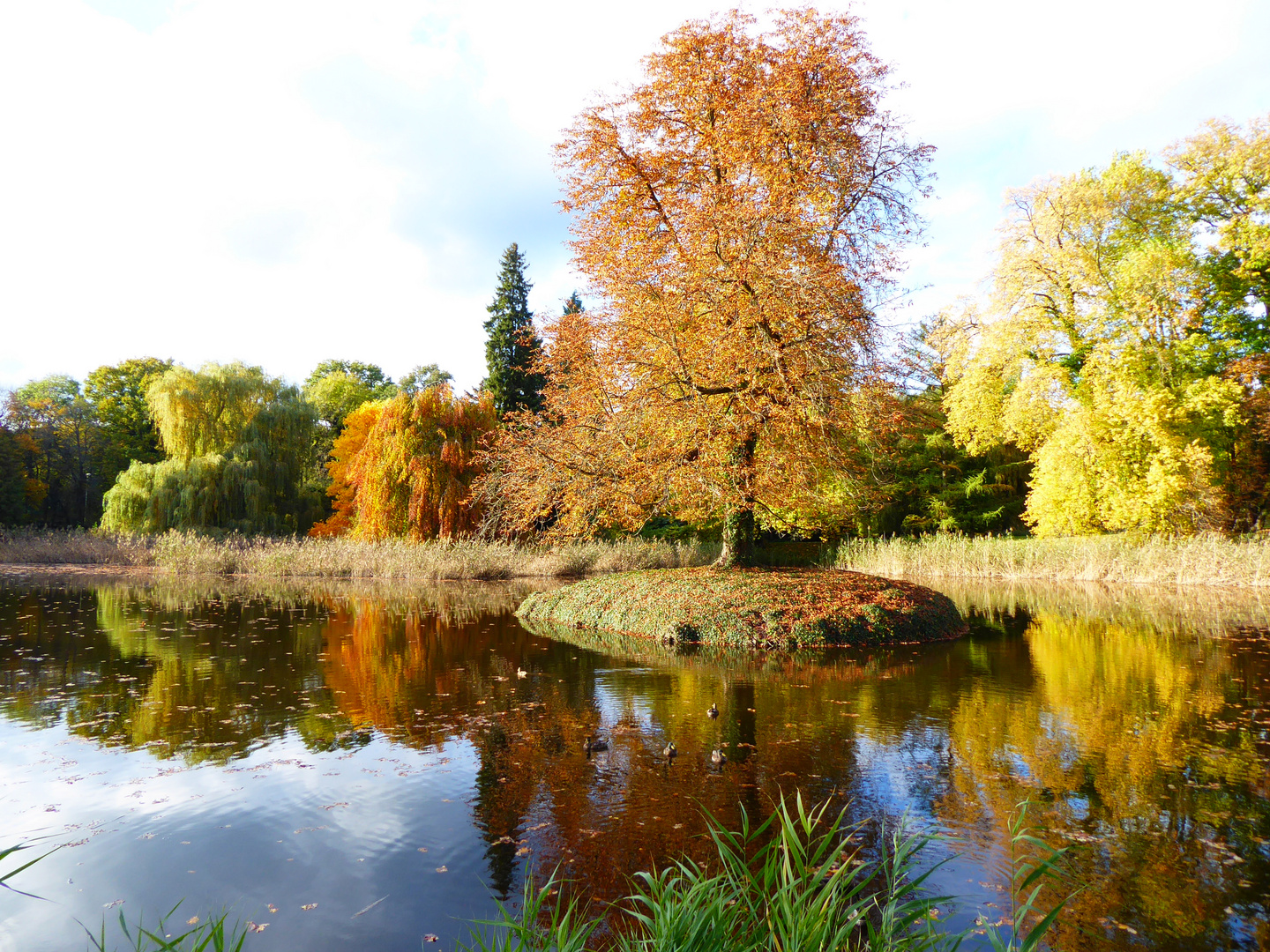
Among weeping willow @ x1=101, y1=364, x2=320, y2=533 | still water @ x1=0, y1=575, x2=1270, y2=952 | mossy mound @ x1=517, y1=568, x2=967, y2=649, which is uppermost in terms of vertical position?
weeping willow @ x1=101, y1=364, x2=320, y2=533

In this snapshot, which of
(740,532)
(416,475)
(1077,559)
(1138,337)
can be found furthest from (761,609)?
(1138,337)

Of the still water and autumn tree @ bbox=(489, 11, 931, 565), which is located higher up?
autumn tree @ bbox=(489, 11, 931, 565)

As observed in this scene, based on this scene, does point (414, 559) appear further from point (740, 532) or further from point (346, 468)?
point (740, 532)

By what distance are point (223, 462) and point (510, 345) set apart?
1195cm

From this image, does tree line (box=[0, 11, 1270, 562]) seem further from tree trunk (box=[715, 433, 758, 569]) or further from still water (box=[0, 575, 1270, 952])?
still water (box=[0, 575, 1270, 952])

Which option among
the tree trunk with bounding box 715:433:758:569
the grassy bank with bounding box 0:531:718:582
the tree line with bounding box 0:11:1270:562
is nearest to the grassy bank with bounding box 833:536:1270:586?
the tree line with bounding box 0:11:1270:562

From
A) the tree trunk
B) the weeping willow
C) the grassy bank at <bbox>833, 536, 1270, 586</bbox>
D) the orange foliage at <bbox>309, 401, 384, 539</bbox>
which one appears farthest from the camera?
the orange foliage at <bbox>309, 401, 384, 539</bbox>

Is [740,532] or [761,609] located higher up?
[740,532]

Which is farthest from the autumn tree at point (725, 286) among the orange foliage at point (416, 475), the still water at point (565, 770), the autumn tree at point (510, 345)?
the autumn tree at point (510, 345)

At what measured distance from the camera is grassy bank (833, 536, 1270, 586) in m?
17.5

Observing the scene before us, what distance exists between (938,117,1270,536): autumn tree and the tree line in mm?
92

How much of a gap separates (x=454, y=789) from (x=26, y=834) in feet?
8.71

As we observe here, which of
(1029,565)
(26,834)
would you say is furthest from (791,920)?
(1029,565)

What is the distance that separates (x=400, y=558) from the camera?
863 inches
